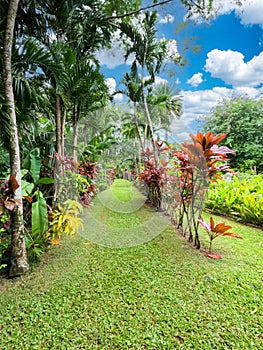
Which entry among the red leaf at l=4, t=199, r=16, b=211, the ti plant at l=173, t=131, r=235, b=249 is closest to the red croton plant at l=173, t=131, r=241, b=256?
the ti plant at l=173, t=131, r=235, b=249

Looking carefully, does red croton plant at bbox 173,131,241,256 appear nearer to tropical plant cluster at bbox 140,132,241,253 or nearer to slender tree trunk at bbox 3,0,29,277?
tropical plant cluster at bbox 140,132,241,253

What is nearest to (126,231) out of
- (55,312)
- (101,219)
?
(101,219)

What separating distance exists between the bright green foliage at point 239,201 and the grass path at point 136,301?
106 centimetres

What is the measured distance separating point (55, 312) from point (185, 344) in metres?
0.86

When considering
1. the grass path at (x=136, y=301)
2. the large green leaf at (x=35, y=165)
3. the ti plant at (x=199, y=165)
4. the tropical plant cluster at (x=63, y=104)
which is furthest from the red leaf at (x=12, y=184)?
the ti plant at (x=199, y=165)

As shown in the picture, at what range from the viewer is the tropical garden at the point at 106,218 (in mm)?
1379

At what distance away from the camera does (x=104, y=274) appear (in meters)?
1.88

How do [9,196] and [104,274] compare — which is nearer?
[9,196]

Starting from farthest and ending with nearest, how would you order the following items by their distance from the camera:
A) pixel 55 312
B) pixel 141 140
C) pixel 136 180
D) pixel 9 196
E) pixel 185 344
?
pixel 136 180 < pixel 141 140 < pixel 9 196 < pixel 55 312 < pixel 185 344

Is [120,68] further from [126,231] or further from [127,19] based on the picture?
[126,231]

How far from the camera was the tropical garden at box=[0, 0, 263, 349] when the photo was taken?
1.38 meters

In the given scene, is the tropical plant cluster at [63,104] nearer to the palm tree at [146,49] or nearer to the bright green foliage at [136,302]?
the palm tree at [146,49]

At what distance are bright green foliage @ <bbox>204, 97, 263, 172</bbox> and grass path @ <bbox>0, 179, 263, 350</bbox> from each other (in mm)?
5461

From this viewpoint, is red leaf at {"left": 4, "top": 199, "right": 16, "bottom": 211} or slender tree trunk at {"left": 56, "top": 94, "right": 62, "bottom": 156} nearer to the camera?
red leaf at {"left": 4, "top": 199, "right": 16, "bottom": 211}
